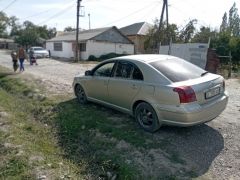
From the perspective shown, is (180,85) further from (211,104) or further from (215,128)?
(215,128)

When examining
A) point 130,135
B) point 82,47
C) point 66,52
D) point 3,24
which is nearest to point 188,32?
point 82,47

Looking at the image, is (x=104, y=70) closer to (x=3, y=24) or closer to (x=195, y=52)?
(x=195, y=52)

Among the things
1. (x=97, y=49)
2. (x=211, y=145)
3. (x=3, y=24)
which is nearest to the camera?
(x=211, y=145)

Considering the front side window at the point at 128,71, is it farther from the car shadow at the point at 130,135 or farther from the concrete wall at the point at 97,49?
the concrete wall at the point at 97,49

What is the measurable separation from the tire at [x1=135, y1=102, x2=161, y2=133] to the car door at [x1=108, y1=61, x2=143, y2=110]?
29 centimetres

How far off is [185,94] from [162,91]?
454mm

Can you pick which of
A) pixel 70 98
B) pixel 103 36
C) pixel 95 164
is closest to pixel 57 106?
pixel 70 98

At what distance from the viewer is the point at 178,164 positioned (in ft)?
14.5

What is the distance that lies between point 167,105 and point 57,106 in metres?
3.80

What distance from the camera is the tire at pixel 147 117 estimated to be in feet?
17.7

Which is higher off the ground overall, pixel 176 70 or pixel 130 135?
pixel 176 70

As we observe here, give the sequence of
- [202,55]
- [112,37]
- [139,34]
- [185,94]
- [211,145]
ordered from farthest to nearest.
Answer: [139,34] < [112,37] < [202,55] < [211,145] < [185,94]

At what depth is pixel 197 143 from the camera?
16.8 ft

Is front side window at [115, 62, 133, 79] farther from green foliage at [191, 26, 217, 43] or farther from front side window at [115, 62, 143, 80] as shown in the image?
green foliage at [191, 26, 217, 43]
